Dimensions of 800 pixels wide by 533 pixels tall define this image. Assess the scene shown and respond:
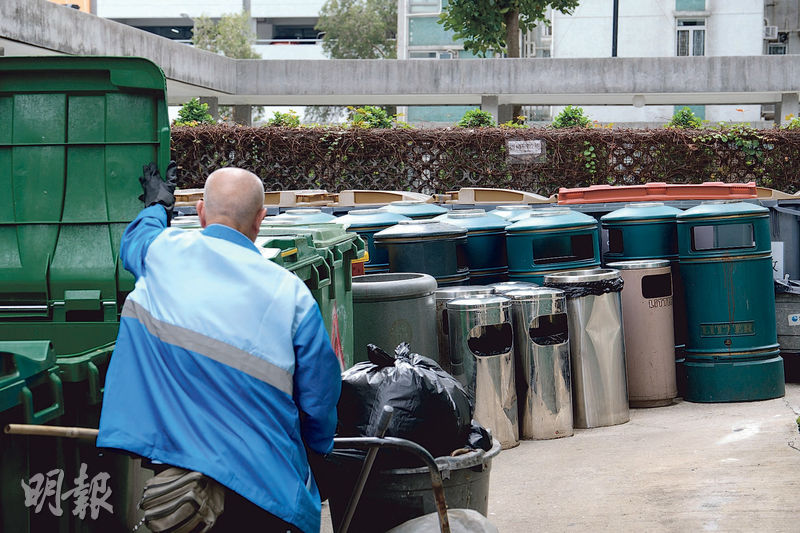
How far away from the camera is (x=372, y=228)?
7.93 metres

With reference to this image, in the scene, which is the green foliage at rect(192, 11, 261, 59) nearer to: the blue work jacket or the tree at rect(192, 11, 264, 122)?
the tree at rect(192, 11, 264, 122)

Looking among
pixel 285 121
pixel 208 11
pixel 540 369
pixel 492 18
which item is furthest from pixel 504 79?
pixel 208 11

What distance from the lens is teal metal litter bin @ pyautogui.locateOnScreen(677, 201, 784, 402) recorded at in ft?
24.8

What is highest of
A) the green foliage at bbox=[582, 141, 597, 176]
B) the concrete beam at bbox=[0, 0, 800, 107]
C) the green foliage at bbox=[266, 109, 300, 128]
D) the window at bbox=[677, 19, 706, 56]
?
the window at bbox=[677, 19, 706, 56]

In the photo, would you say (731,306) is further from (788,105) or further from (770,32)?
(770,32)

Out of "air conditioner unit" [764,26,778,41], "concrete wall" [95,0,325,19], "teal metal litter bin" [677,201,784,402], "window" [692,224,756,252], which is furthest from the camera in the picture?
"concrete wall" [95,0,325,19]

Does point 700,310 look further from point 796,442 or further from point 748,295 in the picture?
point 796,442

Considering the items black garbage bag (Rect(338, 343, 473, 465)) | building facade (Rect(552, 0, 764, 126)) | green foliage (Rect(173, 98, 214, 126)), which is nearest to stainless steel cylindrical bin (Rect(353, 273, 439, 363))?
black garbage bag (Rect(338, 343, 473, 465))

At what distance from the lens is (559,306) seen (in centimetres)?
670

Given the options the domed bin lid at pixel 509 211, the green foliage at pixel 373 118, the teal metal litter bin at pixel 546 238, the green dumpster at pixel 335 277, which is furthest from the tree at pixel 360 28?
the green dumpster at pixel 335 277

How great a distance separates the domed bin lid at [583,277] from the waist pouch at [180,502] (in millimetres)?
4639

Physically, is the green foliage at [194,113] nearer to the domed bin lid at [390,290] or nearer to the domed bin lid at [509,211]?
the domed bin lid at [509,211]

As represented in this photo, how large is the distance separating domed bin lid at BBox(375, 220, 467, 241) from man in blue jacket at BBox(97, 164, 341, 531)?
4314 mm

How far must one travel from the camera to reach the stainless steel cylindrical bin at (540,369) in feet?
21.8
